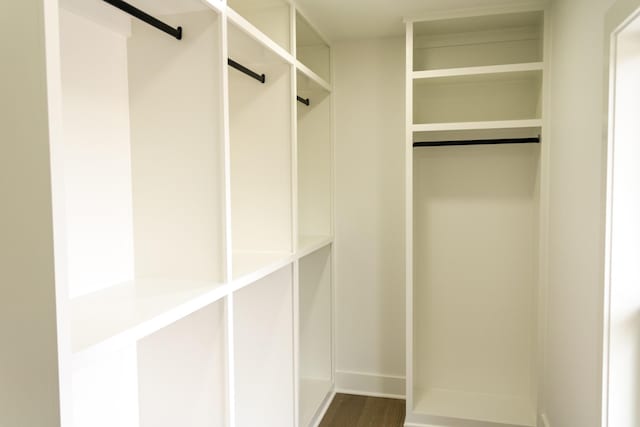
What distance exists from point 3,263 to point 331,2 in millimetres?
1991

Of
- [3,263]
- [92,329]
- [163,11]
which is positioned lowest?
[92,329]

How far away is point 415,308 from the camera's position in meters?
3.08

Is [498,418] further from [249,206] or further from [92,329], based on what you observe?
[92,329]

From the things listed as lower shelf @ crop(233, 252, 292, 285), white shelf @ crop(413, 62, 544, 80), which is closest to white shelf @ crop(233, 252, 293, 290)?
lower shelf @ crop(233, 252, 292, 285)

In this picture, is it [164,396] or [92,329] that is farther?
[164,396]

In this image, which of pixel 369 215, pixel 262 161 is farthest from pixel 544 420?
pixel 262 161

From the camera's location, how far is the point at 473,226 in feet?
9.70

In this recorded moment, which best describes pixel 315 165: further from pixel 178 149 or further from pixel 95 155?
pixel 95 155

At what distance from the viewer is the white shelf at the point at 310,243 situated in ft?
8.14

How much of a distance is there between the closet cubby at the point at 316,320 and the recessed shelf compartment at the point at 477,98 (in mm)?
1104

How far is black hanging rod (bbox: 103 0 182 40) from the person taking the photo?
1.33 metres

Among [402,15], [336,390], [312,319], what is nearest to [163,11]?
[402,15]

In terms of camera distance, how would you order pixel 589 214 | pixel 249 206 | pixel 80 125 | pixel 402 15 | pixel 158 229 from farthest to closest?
pixel 402 15
pixel 249 206
pixel 589 214
pixel 158 229
pixel 80 125

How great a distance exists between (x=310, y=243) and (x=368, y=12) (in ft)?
4.27
